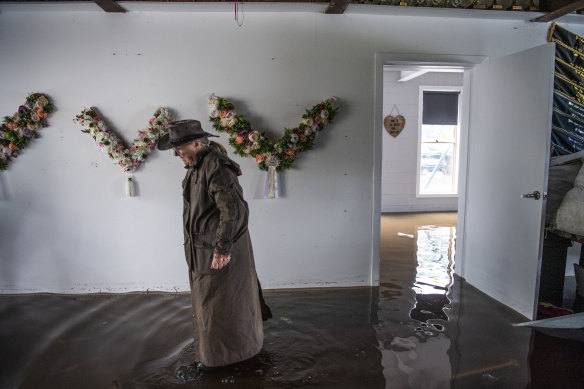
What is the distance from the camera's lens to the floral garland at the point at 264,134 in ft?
11.7

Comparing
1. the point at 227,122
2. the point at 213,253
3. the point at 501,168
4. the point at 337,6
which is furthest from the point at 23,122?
the point at 501,168

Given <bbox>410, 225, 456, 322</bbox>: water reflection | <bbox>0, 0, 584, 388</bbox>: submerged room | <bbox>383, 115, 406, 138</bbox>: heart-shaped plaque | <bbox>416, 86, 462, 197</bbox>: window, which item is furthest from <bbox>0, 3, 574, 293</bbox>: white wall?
<bbox>416, 86, 462, 197</bbox>: window

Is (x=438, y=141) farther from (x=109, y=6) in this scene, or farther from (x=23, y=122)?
(x=23, y=122)

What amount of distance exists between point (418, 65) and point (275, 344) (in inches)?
120

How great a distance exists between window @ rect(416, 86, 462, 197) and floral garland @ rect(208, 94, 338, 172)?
5.02 m

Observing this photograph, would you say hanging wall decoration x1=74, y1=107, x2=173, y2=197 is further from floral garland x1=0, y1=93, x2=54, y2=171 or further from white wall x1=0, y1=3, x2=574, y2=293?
floral garland x1=0, y1=93, x2=54, y2=171

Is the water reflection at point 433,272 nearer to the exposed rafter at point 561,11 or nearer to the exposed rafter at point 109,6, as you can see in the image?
the exposed rafter at point 561,11

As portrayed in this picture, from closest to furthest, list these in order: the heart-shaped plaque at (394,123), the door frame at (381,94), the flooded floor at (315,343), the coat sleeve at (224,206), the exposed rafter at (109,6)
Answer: the coat sleeve at (224,206)
the flooded floor at (315,343)
the exposed rafter at (109,6)
the door frame at (381,94)
the heart-shaped plaque at (394,123)

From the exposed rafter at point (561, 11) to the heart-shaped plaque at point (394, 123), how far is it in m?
4.00

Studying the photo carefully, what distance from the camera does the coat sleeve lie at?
6.90 feet

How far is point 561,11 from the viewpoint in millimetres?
3561

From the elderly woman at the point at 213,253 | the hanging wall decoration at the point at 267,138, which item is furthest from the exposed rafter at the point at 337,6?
the elderly woman at the point at 213,253

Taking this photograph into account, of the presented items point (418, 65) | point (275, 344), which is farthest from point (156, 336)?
point (418, 65)

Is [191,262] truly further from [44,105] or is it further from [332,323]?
[44,105]
